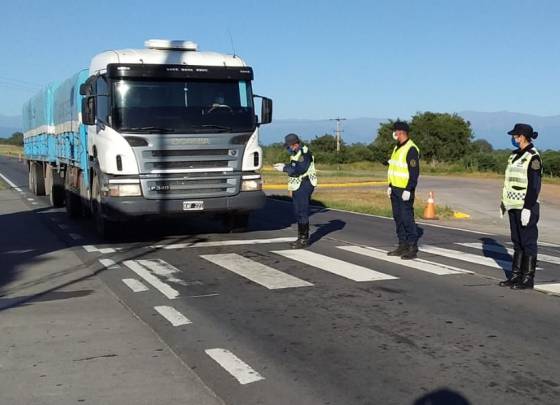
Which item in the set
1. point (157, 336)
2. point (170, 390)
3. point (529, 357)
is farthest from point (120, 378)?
point (529, 357)

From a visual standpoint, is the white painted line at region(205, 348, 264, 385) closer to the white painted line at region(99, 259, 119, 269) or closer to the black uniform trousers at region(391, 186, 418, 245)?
the white painted line at region(99, 259, 119, 269)

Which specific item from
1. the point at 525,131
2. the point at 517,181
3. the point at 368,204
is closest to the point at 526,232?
the point at 517,181

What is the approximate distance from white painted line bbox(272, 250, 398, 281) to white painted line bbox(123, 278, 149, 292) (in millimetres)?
2451

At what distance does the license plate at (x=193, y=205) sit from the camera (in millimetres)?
11773

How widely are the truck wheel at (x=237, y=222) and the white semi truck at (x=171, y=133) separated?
3.74 ft

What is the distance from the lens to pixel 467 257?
10.5 metres

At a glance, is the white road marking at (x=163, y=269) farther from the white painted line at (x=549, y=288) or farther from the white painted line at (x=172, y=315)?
the white painted line at (x=549, y=288)

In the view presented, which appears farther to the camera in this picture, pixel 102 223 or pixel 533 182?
pixel 102 223

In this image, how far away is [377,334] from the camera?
6172 mm

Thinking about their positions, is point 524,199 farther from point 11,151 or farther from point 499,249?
Answer: point 11,151

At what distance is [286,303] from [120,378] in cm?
266

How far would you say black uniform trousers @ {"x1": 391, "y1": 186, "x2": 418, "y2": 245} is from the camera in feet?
32.9

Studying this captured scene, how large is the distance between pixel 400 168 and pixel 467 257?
1.78 meters

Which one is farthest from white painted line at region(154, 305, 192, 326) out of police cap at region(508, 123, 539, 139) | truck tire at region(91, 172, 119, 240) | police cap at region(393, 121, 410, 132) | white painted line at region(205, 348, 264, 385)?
truck tire at region(91, 172, 119, 240)
